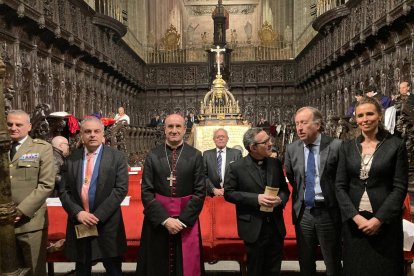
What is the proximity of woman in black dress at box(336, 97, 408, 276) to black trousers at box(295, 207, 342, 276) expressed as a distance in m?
0.23

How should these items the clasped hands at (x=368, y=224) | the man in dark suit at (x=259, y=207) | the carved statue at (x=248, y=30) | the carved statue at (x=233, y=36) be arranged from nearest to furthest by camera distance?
the clasped hands at (x=368, y=224) < the man in dark suit at (x=259, y=207) < the carved statue at (x=233, y=36) < the carved statue at (x=248, y=30)

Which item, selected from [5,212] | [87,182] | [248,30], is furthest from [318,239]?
[248,30]

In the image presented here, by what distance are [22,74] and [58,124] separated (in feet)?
10.6

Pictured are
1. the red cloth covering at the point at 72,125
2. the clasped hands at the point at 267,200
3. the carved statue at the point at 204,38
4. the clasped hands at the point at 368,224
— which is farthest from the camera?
the carved statue at the point at 204,38

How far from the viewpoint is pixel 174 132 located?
364 centimetres

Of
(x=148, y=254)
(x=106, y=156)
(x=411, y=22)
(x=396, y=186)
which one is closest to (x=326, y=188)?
(x=396, y=186)

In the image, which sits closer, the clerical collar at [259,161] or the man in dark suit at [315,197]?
the man in dark suit at [315,197]

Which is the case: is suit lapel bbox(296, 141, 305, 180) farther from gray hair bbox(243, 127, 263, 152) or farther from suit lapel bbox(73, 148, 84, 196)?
suit lapel bbox(73, 148, 84, 196)

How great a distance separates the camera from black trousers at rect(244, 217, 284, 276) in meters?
3.56

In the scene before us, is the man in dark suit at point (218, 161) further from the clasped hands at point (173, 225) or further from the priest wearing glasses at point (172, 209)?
the clasped hands at point (173, 225)

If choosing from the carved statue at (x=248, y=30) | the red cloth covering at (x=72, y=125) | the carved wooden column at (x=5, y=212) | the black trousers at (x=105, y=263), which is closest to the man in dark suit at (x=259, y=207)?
the black trousers at (x=105, y=263)

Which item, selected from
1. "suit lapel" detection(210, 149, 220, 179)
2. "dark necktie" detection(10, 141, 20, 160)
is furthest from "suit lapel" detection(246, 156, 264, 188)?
"suit lapel" detection(210, 149, 220, 179)

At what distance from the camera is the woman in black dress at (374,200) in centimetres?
308

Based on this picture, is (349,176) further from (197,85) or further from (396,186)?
(197,85)
